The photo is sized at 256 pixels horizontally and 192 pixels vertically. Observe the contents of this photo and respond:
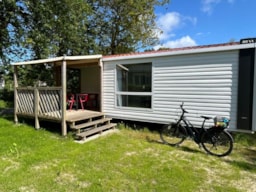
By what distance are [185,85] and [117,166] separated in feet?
10.4

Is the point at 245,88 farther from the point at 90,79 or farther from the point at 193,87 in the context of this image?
the point at 90,79

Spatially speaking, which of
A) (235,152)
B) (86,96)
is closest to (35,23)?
(86,96)

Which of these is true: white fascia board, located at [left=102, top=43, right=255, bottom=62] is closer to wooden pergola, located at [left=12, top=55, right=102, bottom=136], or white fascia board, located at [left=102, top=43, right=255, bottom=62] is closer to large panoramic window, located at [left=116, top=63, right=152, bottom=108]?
large panoramic window, located at [left=116, top=63, right=152, bottom=108]

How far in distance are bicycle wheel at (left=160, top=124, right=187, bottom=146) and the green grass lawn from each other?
210mm

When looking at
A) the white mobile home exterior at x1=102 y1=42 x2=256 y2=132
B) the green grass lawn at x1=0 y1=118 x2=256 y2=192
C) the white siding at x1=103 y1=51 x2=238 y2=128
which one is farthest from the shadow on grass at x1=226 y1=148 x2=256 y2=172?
the white siding at x1=103 y1=51 x2=238 y2=128

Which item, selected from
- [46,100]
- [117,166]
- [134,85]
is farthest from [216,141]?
[46,100]

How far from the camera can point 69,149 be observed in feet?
15.9

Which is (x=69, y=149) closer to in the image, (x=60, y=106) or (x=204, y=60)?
(x=60, y=106)

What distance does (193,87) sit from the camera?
231 inches

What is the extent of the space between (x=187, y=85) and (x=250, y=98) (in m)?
1.59

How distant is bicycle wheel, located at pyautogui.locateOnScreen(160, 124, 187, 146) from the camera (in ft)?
17.7

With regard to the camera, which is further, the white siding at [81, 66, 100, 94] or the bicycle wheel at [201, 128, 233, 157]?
the white siding at [81, 66, 100, 94]

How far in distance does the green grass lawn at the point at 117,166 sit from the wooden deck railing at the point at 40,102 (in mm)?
878

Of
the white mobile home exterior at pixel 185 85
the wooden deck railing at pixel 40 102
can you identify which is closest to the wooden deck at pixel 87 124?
the wooden deck railing at pixel 40 102
